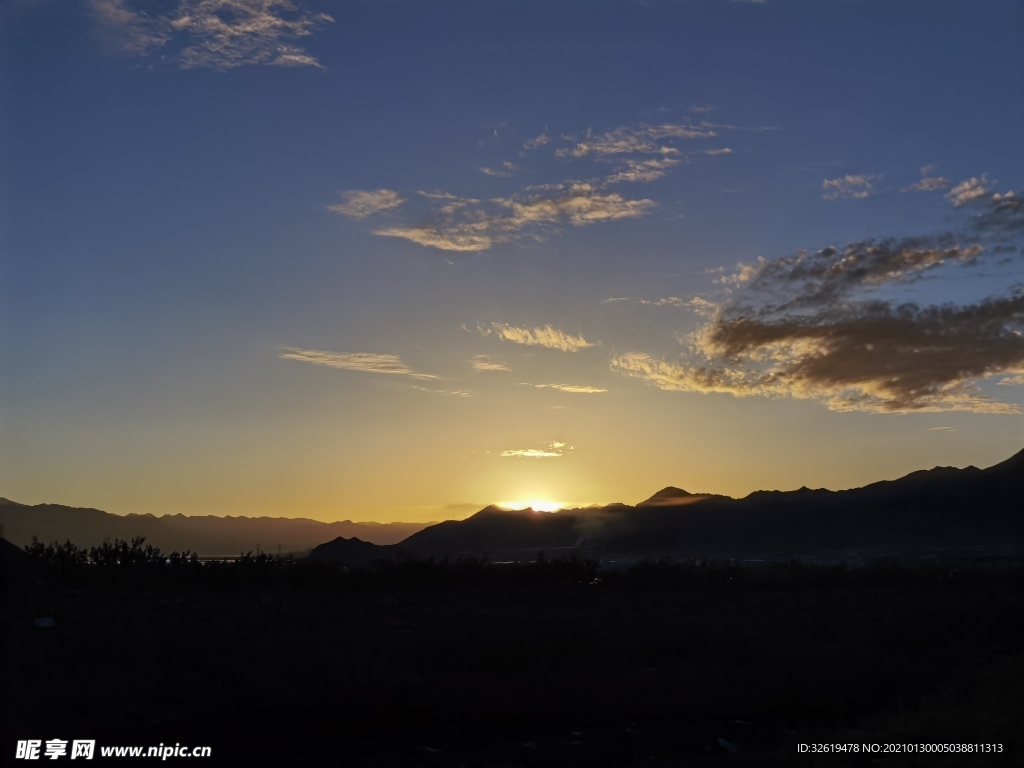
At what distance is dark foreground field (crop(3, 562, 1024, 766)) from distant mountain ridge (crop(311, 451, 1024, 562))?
304ft

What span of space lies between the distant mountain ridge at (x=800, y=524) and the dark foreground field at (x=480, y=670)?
304ft

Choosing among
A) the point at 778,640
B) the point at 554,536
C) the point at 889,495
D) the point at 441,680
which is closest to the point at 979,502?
the point at 889,495

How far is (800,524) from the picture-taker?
145750 mm

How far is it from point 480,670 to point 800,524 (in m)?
136

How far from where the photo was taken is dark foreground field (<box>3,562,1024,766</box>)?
46.5 feet

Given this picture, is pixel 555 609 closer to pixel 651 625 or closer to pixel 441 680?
pixel 651 625

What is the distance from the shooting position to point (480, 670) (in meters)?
19.7

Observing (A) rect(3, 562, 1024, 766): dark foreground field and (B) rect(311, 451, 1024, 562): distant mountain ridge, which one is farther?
(B) rect(311, 451, 1024, 562): distant mountain ridge

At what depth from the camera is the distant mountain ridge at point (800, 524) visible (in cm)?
13088

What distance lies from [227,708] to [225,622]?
467 centimetres

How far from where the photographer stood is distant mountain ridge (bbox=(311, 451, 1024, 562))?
130875mm

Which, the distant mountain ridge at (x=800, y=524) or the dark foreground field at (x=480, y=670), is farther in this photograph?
the distant mountain ridge at (x=800, y=524)

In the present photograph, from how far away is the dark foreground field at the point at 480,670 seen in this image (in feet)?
46.5

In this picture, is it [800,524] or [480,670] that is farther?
[800,524]
